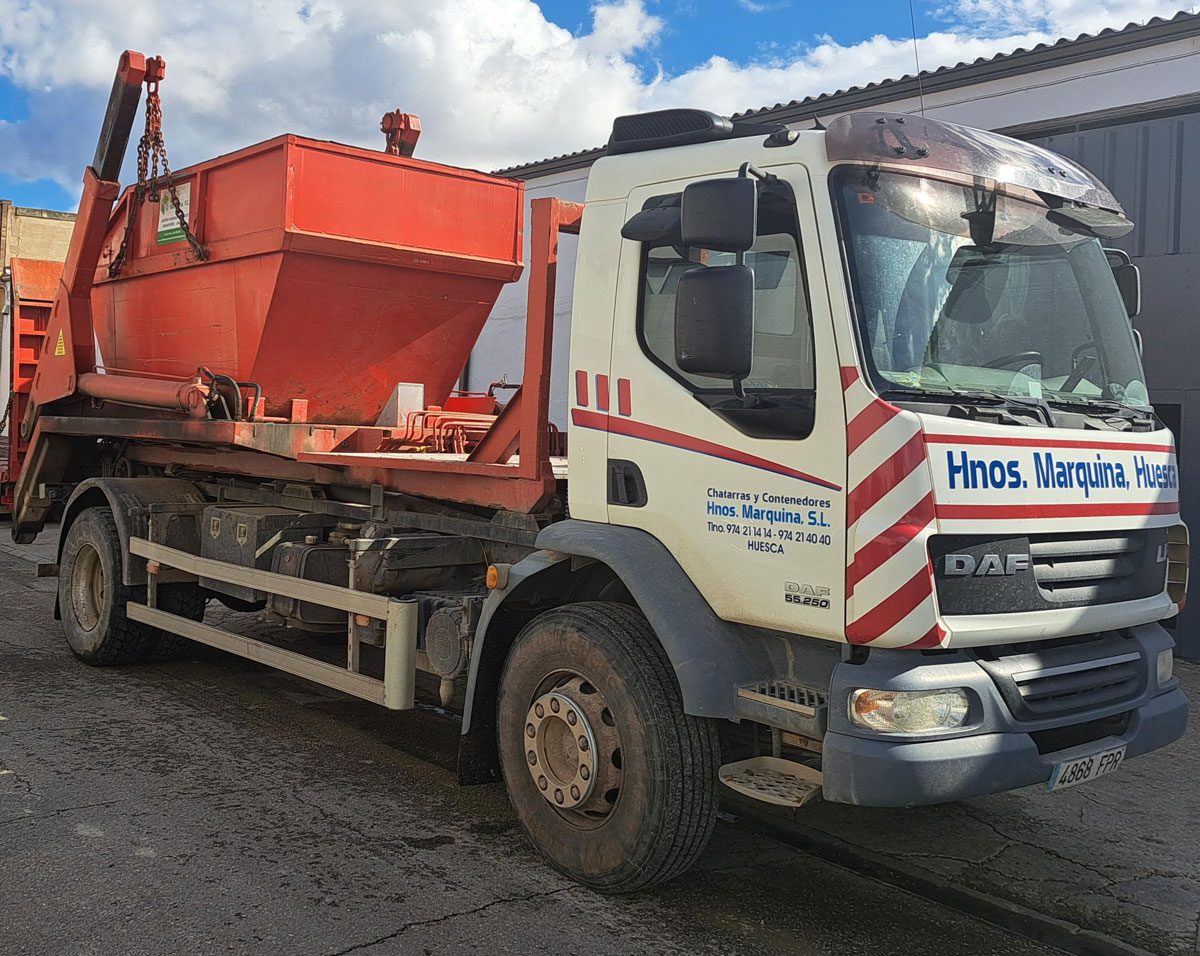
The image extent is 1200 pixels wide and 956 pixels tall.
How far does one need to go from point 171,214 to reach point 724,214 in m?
4.74

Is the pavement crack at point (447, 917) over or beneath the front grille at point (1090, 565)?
beneath

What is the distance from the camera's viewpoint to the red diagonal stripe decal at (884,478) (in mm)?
3445

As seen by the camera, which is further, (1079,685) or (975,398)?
(1079,685)

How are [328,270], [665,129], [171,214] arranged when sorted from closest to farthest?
[665,129], [328,270], [171,214]

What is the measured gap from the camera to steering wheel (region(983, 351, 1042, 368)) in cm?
392

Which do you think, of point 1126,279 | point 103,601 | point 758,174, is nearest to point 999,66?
point 1126,279

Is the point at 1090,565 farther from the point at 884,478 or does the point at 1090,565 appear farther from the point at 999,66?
the point at 999,66

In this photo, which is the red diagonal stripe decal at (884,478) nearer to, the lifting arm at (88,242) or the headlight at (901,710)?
the headlight at (901,710)

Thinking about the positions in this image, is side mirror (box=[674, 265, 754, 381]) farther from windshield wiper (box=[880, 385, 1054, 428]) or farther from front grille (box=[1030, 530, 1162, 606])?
front grille (box=[1030, 530, 1162, 606])

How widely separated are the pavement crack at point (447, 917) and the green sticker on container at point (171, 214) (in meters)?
4.76

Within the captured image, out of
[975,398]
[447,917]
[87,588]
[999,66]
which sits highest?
[999,66]

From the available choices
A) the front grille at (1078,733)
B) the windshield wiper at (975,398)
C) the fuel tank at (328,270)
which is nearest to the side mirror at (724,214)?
the windshield wiper at (975,398)

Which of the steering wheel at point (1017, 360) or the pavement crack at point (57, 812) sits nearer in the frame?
the steering wheel at point (1017, 360)

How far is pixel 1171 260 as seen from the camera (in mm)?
8266
